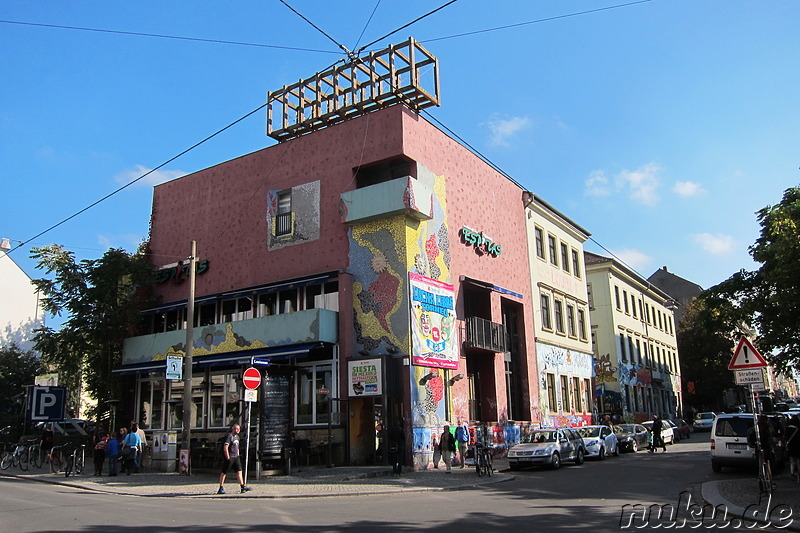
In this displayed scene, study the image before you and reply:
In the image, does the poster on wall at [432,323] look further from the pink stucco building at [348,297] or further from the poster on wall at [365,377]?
the poster on wall at [365,377]

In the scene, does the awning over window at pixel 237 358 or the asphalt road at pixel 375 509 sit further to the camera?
the awning over window at pixel 237 358

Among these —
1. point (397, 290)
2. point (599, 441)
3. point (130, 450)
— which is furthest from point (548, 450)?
point (130, 450)

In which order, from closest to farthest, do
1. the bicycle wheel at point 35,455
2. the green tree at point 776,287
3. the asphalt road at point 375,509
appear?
the asphalt road at point 375,509, the green tree at point 776,287, the bicycle wheel at point 35,455

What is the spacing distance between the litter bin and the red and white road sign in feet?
24.8

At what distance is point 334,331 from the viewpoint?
78.3 feet

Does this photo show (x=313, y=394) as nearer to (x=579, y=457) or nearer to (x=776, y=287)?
(x=579, y=457)

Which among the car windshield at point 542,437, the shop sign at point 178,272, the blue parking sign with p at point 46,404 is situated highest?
the shop sign at point 178,272

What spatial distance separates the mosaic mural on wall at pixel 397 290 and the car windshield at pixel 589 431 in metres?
6.36

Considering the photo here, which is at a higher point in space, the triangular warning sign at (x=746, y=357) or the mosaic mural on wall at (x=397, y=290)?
the mosaic mural on wall at (x=397, y=290)

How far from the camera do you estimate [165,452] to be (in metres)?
23.3

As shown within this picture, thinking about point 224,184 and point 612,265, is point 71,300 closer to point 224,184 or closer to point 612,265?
point 224,184

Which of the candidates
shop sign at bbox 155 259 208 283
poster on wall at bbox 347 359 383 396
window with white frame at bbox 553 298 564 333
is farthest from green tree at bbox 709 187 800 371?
shop sign at bbox 155 259 208 283

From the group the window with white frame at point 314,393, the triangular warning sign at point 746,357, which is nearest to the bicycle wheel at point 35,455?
the window with white frame at point 314,393

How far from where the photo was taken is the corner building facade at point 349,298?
75.4ft
